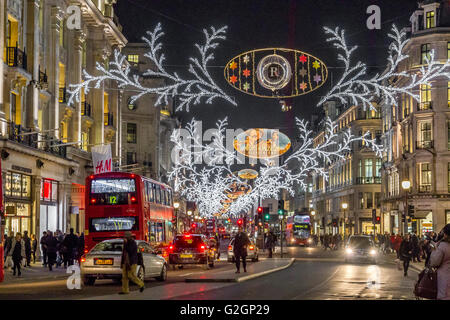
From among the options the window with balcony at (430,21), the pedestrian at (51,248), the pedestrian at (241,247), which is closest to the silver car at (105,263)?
the pedestrian at (241,247)

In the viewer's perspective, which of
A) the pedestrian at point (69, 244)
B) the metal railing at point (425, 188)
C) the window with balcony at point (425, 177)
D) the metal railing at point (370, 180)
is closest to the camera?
the pedestrian at point (69, 244)

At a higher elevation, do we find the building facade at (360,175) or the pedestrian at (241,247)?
the building facade at (360,175)

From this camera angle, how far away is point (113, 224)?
110 feet

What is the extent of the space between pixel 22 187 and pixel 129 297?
23.7 meters

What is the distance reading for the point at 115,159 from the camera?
62625 millimetres

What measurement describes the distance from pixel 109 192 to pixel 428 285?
22894 millimetres

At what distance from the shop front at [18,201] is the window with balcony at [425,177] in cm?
3771

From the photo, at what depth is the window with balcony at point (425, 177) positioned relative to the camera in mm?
68250

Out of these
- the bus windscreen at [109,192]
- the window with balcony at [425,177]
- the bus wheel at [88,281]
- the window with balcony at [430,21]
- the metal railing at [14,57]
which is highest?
the window with balcony at [430,21]

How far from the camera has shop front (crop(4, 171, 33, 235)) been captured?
3912 cm

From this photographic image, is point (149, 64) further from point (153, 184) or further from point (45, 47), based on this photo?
point (153, 184)

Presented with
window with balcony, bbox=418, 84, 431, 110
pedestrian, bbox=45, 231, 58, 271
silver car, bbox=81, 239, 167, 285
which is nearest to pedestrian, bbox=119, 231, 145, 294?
silver car, bbox=81, 239, 167, 285

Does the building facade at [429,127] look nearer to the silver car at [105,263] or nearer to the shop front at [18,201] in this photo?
the shop front at [18,201]

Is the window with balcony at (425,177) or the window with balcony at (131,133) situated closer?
the window with balcony at (425,177)
